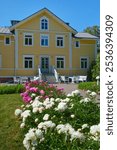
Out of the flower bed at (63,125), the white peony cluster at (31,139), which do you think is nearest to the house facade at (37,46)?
the flower bed at (63,125)

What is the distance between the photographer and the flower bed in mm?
3666

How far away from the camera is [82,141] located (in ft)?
12.0

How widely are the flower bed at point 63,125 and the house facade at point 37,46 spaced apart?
28661mm

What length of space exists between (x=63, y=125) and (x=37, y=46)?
31728mm

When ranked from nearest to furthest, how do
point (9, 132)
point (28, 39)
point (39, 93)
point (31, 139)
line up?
point (31, 139) < point (9, 132) < point (39, 93) < point (28, 39)

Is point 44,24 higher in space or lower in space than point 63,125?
higher

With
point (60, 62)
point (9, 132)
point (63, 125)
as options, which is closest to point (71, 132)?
point (63, 125)

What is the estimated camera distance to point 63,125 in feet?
13.9

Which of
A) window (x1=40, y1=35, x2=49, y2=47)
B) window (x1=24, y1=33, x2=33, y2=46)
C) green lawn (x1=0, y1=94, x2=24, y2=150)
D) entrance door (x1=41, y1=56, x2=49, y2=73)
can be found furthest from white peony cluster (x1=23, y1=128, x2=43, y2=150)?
window (x1=40, y1=35, x2=49, y2=47)

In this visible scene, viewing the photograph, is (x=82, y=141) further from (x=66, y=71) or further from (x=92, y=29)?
(x=92, y=29)

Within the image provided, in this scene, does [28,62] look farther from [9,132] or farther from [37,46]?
[9,132]

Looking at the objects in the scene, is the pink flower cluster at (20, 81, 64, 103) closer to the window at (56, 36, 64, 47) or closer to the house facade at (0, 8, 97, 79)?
the house facade at (0, 8, 97, 79)

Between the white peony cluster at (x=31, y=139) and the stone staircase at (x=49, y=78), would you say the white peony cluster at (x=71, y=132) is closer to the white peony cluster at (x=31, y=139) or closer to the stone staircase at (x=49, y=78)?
the white peony cluster at (x=31, y=139)

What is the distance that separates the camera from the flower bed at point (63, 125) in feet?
12.0
